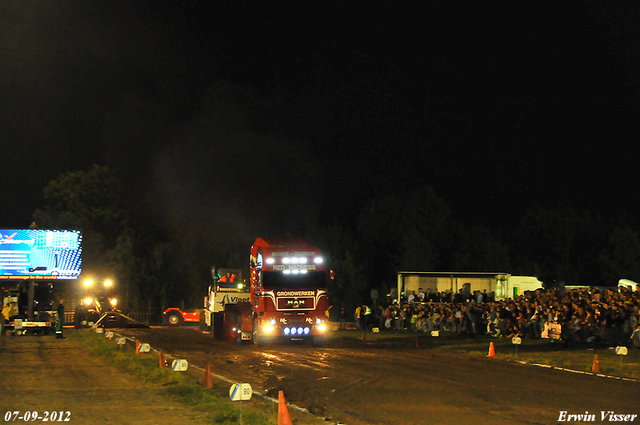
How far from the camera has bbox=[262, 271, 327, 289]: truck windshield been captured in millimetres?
26125

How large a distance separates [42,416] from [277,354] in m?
12.4

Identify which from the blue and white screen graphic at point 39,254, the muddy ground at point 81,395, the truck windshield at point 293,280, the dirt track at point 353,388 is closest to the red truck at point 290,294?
the truck windshield at point 293,280

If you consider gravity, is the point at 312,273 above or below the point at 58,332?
above

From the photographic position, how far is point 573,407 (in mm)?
11945

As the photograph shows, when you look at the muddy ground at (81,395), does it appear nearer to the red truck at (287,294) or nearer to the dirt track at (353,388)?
the dirt track at (353,388)

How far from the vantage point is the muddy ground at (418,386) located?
1155 centimetres

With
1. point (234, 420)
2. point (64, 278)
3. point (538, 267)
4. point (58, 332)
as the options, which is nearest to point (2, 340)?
point (58, 332)

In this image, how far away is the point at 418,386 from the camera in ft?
48.9

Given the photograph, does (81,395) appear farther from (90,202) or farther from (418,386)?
(90,202)

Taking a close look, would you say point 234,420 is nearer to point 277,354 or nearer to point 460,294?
point 277,354

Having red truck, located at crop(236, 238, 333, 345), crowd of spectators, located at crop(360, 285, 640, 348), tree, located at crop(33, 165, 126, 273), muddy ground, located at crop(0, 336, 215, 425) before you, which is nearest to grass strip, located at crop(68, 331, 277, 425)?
muddy ground, located at crop(0, 336, 215, 425)

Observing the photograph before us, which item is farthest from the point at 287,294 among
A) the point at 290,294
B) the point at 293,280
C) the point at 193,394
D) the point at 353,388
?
the point at 193,394

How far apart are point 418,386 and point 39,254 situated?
27919 millimetres

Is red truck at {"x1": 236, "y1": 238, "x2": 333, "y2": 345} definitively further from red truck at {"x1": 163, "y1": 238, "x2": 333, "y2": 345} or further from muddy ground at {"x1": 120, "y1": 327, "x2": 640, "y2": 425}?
muddy ground at {"x1": 120, "y1": 327, "x2": 640, "y2": 425}
